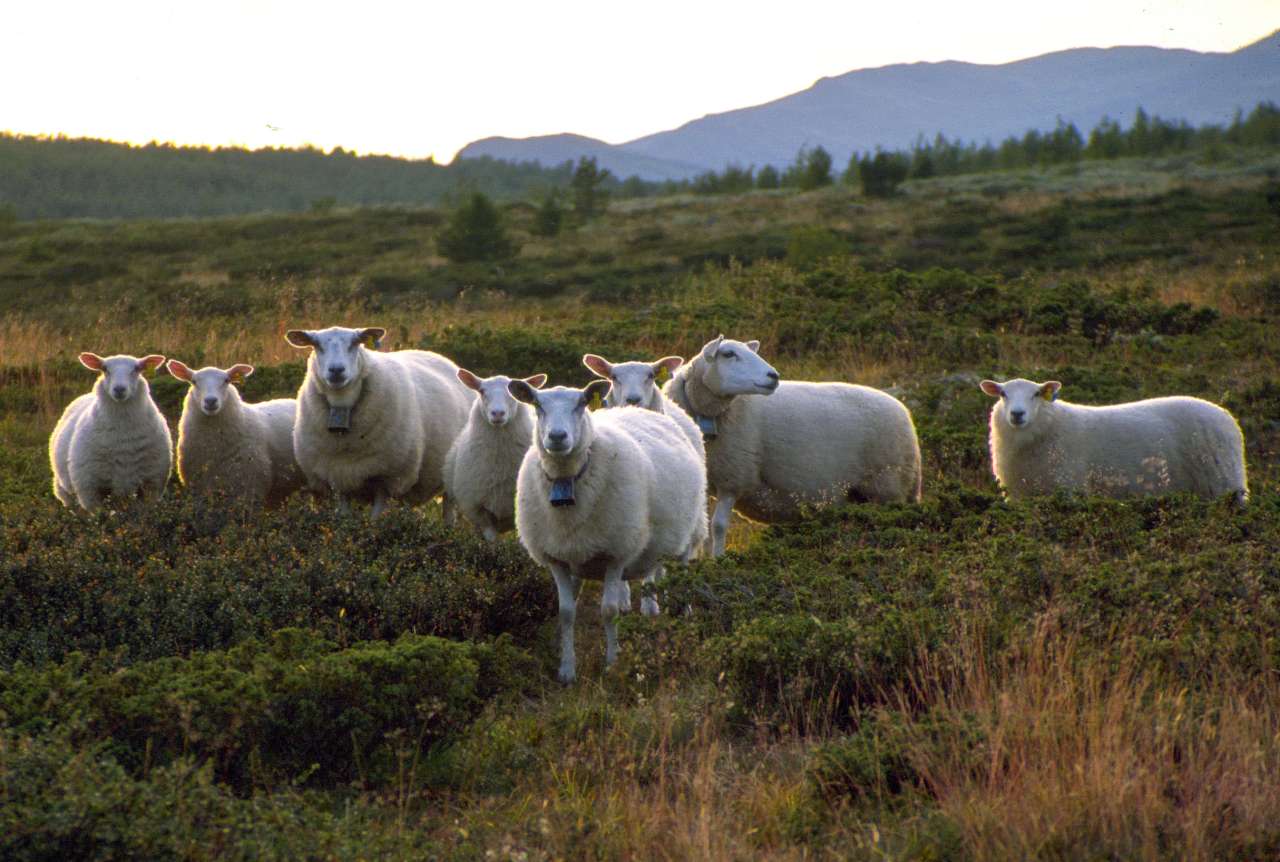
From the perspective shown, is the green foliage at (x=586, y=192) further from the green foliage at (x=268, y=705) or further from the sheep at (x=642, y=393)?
the green foliage at (x=268, y=705)

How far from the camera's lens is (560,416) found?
22.1 feet

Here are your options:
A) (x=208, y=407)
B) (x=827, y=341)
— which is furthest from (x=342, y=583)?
(x=827, y=341)

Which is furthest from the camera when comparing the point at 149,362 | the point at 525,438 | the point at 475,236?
the point at 475,236

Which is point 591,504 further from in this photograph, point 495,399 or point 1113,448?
point 1113,448

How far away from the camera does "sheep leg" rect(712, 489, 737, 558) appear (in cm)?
957

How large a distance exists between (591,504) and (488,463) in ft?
6.16

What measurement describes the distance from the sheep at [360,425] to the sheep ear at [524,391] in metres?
2.50

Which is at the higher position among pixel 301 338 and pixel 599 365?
pixel 301 338

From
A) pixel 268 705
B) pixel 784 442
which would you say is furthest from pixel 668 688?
pixel 784 442

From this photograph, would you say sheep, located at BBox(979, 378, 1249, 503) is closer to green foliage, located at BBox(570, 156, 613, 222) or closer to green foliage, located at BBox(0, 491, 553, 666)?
green foliage, located at BBox(0, 491, 553, 666)

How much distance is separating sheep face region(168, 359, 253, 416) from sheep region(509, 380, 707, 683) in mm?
3169

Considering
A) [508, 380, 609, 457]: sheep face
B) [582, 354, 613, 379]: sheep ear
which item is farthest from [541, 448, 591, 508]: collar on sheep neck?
[582, 354, 613, 379]: sheep ear

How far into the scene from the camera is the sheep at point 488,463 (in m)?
8.72

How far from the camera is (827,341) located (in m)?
16.7
